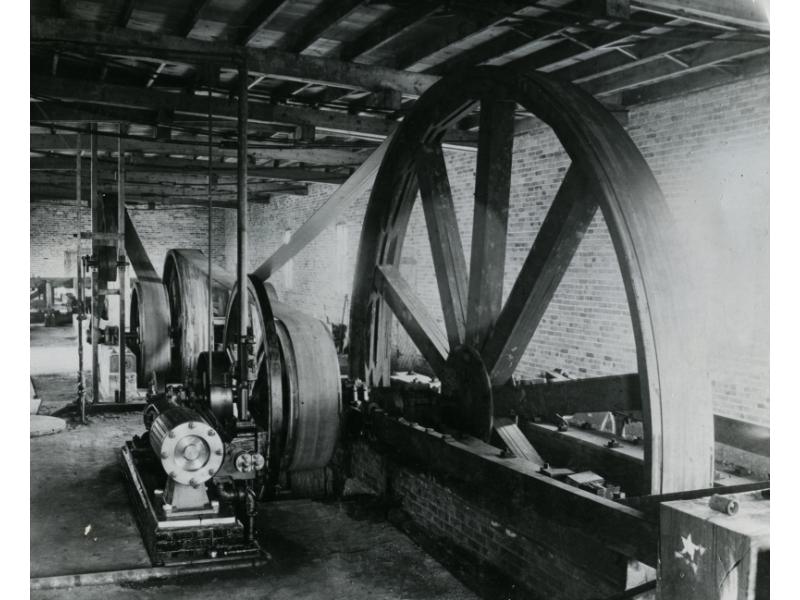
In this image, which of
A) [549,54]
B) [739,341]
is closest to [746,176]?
[739,341]

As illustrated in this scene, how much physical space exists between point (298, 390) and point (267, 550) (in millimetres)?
956

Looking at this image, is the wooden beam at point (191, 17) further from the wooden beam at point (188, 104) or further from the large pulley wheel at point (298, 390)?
the large pulley wheel at point (298, 390)

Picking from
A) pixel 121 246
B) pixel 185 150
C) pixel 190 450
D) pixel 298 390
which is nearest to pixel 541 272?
pixel 298 390

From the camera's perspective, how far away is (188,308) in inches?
293

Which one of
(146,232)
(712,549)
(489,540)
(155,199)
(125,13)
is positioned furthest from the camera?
(146,232)

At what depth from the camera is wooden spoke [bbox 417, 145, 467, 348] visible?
417 cm

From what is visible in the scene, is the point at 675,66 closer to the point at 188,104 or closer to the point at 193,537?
the point at 188,104

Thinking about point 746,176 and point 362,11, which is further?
point 746,176

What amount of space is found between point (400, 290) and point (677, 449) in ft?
7.66

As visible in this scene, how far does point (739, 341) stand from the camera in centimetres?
562

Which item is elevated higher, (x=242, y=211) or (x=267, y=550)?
(x=242, y=211)

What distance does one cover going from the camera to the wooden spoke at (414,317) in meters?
4.24
